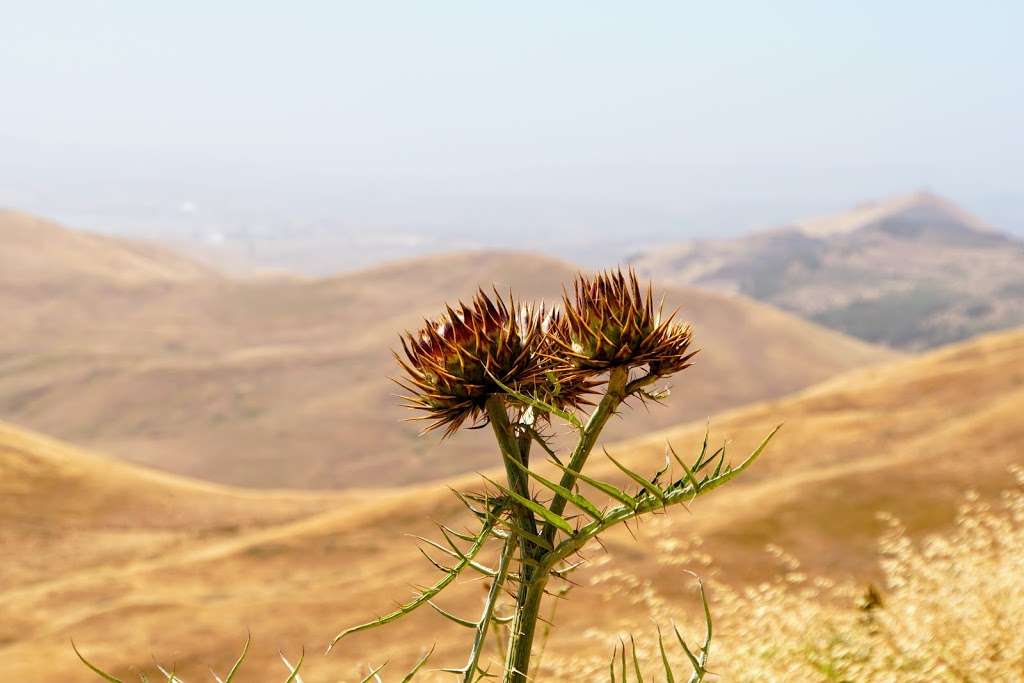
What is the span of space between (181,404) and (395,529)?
61878 millimetres

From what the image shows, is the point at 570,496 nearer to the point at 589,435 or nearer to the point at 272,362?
the point at 589,435

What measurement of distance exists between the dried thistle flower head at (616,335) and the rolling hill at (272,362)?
54102 mm

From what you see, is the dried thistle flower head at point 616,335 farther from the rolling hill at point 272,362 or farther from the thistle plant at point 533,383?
the rolling hill at point 272,362

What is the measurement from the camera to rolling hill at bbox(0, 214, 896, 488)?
70438 millimetres

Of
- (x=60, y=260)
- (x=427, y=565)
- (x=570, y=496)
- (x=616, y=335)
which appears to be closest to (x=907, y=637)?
(x=616, y=335)

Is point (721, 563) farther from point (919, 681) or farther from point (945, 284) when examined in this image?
point (945, 284)

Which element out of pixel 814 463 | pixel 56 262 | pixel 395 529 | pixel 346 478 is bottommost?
pixel 395 529

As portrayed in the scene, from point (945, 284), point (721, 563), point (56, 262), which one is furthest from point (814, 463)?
point (945, 284)

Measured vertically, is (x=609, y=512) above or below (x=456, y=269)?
below

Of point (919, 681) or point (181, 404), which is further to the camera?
point (181, 404)

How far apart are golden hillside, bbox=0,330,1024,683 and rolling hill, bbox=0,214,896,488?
31.9 metres

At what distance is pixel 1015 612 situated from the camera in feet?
13.5

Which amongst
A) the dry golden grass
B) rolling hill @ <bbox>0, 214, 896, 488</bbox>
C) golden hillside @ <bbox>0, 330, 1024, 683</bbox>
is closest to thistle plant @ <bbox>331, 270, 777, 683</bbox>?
the dry golden grass

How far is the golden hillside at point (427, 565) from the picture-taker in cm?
1392
